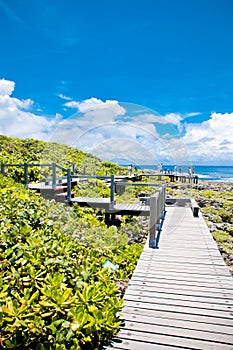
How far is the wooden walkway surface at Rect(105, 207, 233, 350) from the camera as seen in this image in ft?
9.76

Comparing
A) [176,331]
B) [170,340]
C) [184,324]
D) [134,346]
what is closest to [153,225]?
[184,324]

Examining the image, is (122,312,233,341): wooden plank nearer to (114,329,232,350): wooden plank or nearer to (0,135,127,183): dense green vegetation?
(114,329,232,350): wooden plank

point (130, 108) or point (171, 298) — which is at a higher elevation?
point (130, 108)

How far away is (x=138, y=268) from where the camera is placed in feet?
16.8

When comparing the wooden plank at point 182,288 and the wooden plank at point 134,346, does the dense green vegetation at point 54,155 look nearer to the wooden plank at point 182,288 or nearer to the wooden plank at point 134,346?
the wooden plank at point 182,288

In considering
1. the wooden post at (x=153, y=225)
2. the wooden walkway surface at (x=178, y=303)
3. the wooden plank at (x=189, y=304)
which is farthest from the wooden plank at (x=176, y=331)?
the wooden post at (x=153, y=225)

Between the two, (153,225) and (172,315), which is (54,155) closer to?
(153,225)

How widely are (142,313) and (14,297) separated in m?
1.62

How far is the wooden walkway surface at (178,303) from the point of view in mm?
2975

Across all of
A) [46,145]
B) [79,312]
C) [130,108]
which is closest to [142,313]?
[79,312]

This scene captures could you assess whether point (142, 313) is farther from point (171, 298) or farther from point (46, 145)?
point (46, 145)

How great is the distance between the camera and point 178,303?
3.79m

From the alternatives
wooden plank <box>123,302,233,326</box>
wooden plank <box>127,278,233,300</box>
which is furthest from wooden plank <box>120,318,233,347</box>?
wooden plank <box>127,278,233,300</box>

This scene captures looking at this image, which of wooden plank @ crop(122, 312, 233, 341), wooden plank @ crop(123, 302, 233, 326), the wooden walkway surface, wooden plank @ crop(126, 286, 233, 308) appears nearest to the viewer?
the wooden walkway surface
